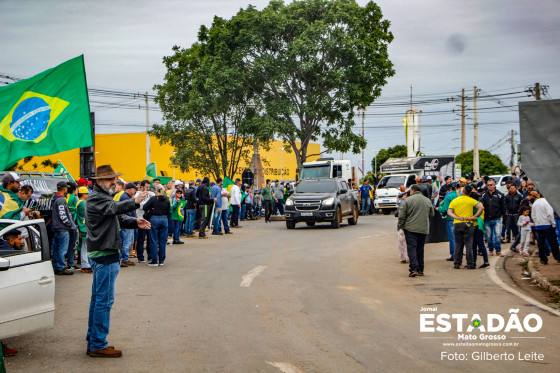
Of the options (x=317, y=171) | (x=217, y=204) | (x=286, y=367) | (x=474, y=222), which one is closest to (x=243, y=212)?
(x=317, y=171)

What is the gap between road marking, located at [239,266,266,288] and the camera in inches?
430

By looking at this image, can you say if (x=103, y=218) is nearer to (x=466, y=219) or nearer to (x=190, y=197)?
(x=466, y=219)

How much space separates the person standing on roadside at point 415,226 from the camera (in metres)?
12.1

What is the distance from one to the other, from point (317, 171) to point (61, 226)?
23.3m

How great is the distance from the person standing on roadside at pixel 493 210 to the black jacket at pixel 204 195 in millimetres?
9080

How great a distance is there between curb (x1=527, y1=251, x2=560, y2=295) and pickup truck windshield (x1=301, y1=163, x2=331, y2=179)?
2019 cm

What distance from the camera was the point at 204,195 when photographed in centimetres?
2058

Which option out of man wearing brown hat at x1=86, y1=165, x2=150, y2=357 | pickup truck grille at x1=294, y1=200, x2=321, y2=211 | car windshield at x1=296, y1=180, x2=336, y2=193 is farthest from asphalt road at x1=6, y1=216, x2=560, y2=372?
car windshield at x1=296, y1=180, x2=336, y2=193

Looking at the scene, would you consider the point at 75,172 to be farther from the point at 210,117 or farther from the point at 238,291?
the point at 238,291

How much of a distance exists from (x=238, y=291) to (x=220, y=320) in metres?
2.26

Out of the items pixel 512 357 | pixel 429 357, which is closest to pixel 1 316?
pixel 429 357

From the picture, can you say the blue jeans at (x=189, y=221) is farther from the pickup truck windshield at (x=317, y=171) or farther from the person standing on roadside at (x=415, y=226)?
the pickup truck windshield at (x=317, y=171)

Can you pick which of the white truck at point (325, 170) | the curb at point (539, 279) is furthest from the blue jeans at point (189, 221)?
the white truck at point (325, 170)

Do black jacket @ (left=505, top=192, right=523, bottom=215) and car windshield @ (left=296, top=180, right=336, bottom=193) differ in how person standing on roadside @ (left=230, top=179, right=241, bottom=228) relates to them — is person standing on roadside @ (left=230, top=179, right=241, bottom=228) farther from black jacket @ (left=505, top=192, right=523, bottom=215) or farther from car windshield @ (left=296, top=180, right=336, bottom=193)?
black jacket @ (left=505, top=192, right=523, bottom=215)
